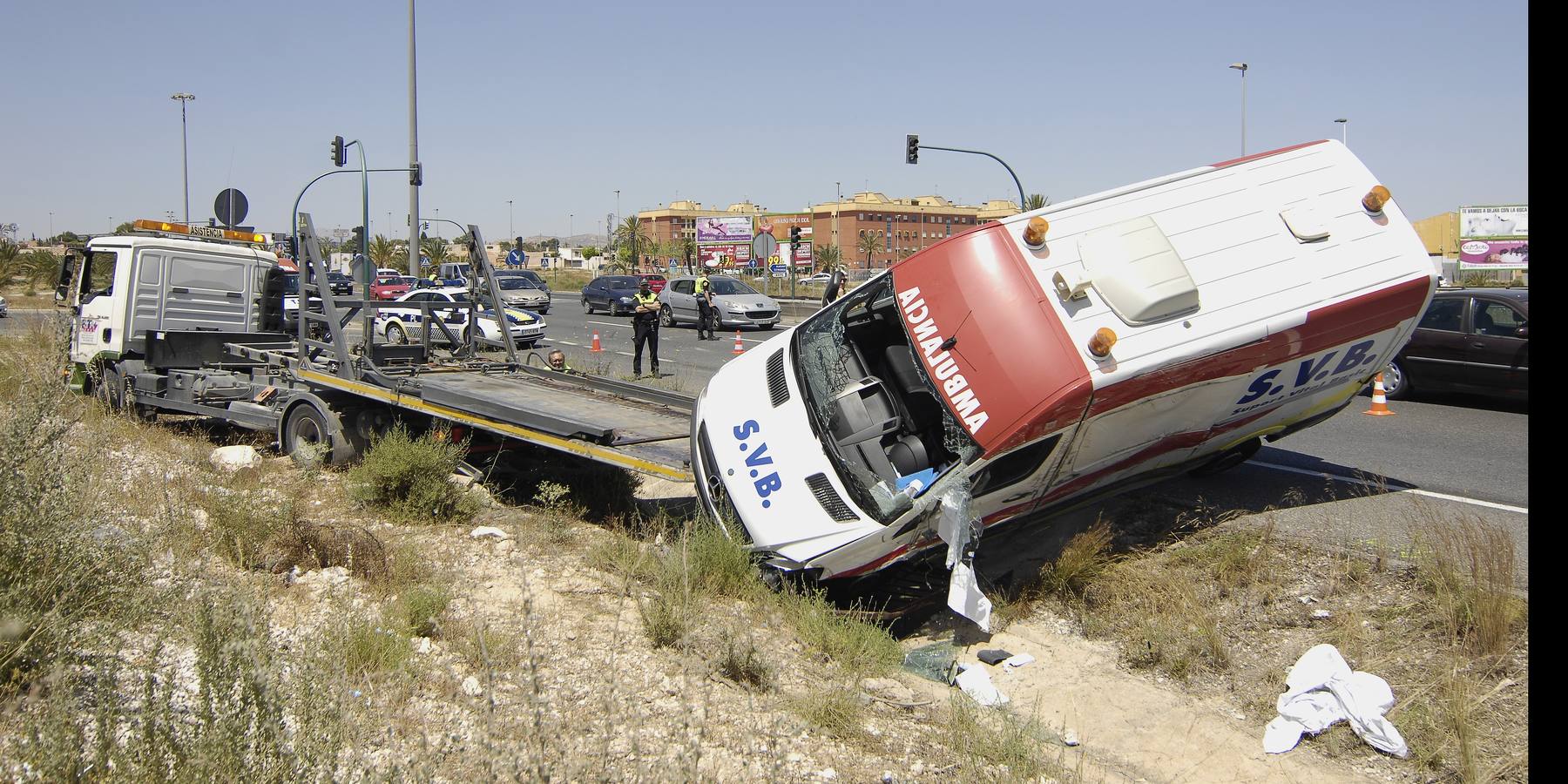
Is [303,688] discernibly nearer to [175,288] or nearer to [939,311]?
[939,311]

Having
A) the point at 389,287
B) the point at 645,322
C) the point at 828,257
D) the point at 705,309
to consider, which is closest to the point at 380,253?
the point at 389,287

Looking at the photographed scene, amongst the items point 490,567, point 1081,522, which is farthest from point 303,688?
point 1081,522

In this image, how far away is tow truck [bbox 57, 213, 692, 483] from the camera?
26.8 feet

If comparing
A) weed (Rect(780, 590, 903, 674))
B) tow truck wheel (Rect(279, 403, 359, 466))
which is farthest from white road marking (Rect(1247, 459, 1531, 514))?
tow truck wheel (Rect(279, 403, 359, 466))

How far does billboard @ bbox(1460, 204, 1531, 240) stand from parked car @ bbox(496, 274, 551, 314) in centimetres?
4774

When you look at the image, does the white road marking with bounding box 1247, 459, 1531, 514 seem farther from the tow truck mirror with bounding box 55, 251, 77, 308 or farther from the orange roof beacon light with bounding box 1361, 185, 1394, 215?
the tow truck mirror with bounding box 55, 251, 77, 308

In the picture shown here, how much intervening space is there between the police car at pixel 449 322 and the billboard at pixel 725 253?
239 feet

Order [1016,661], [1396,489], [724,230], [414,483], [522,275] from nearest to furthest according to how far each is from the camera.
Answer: [1016,661]
[414,483]
[1396,489]
[522,275]
[724,230]

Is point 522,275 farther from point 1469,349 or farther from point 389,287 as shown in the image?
point 1469,349

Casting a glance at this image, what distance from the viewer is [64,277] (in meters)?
12.9

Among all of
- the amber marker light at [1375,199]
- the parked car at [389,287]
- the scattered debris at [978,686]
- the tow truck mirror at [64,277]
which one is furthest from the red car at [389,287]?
the amber marker light at [1375,199]

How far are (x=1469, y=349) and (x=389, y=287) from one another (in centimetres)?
3655

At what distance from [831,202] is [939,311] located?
494ft

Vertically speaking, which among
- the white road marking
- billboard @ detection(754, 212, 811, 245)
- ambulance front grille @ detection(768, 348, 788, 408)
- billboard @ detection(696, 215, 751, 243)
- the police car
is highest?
billboard @ detection(754, 212, 811, 245)
